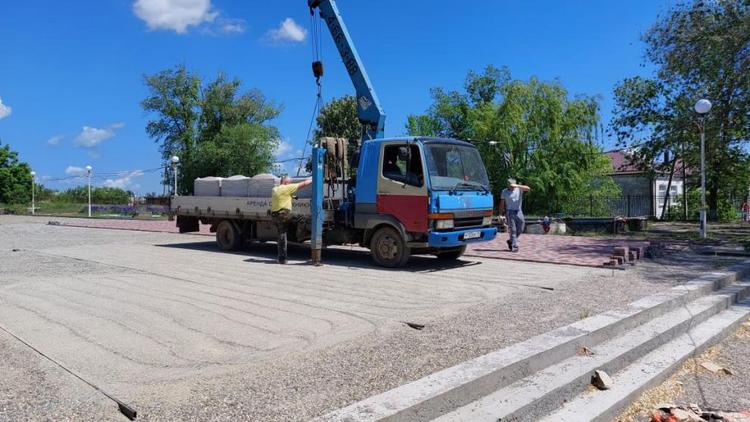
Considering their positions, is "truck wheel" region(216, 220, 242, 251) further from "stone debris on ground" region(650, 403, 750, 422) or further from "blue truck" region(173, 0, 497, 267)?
"stone debris on ground" region(650, 403, 750, 422)

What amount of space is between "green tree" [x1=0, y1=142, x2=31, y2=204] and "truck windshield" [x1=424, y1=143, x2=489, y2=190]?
6699cm

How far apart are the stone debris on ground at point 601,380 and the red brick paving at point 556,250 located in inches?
243

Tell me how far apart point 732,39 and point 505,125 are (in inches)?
786

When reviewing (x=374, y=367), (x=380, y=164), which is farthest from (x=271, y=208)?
(x=374, y=367)

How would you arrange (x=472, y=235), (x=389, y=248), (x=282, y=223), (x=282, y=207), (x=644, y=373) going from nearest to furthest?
(x=644, y=373) < (x=472, y=235) < (x=389, y=248) < (x=282, y=207) < (x=282, y=223)

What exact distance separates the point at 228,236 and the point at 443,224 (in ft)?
21.6

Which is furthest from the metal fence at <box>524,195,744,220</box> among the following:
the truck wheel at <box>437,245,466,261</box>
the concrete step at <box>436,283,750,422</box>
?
the concrete step at <box>436,283,750,422</box>

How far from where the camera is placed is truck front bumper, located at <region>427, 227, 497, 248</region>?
31.6 feet

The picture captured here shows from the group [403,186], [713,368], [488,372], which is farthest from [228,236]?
[713,368]

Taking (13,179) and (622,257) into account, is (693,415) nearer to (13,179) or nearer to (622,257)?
(622,257)

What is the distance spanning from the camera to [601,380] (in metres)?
4.35

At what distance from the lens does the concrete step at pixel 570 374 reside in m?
3.65

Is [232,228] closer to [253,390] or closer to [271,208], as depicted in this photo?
[271,208]

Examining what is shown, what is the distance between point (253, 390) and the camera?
3754 mm
